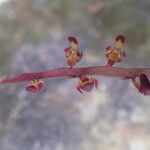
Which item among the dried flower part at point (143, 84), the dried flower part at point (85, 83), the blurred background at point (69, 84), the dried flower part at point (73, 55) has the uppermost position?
the blurred background at point (69, 84)

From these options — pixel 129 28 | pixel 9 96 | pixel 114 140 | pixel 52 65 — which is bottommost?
pixel 114 140

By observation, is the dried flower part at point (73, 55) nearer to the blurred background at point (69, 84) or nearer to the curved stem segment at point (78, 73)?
the curved stem segment at point (78, 73)

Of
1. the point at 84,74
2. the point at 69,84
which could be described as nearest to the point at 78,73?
the point at 84,74

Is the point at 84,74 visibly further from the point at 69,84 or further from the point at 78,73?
the point at 69,84

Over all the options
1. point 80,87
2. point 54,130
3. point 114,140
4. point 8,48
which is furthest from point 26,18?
point 80,87

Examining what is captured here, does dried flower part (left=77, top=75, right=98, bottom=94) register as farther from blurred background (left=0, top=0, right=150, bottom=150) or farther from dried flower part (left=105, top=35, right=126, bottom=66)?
blurred background (left=0, top=0, right=150, bottom=150)

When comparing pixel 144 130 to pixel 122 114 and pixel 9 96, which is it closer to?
pixel 122 114

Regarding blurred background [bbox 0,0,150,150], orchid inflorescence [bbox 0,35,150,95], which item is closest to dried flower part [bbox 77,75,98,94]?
orchid inflorescence [bbox 0,35,150,95]

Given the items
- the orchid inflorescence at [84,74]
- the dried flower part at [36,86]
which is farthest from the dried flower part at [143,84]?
the dried flower part at [36,86]
